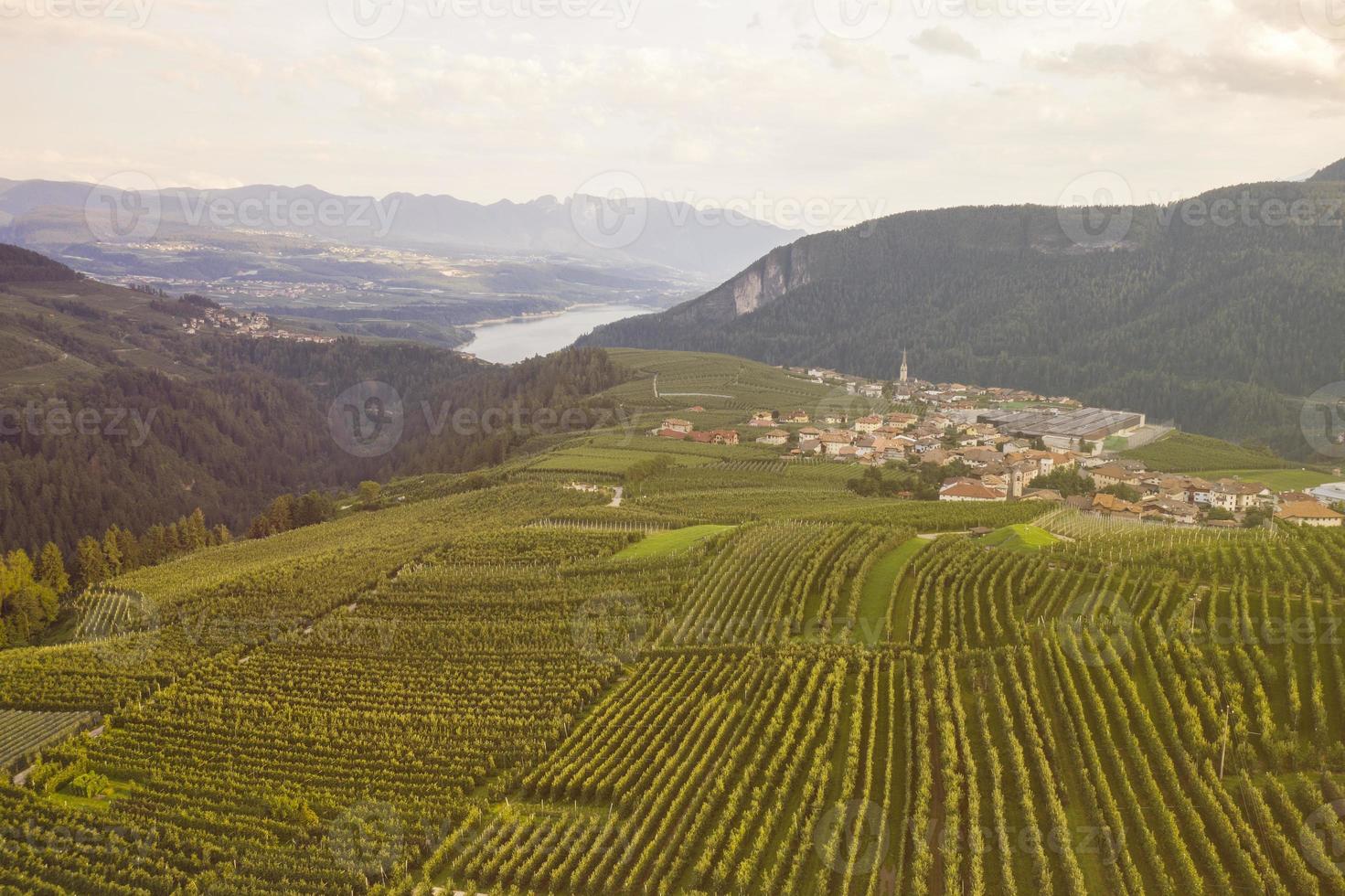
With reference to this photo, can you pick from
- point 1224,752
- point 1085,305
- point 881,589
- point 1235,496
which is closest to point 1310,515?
point 1235,496

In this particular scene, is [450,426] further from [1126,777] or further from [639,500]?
[1126,777]

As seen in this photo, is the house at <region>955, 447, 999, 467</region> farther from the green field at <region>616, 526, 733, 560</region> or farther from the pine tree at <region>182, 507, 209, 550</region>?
the pine tree at <region>182, 507, 209, 550</region>

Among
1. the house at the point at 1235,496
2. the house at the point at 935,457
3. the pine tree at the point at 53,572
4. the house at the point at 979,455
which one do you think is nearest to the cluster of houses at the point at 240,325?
the pine tree at the point at 53,572

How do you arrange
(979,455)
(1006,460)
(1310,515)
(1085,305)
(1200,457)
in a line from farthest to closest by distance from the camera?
1. (1085,305)
2. (1200,457)
3. (979,455)
4. (1006,460)
5. (1310,515)

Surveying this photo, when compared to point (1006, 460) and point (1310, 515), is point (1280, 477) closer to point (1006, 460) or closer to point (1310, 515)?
point (1006, 460)

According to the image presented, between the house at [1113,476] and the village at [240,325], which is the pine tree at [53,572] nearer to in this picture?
the house at [1113,476]

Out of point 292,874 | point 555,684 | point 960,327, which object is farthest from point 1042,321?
point 292,874
